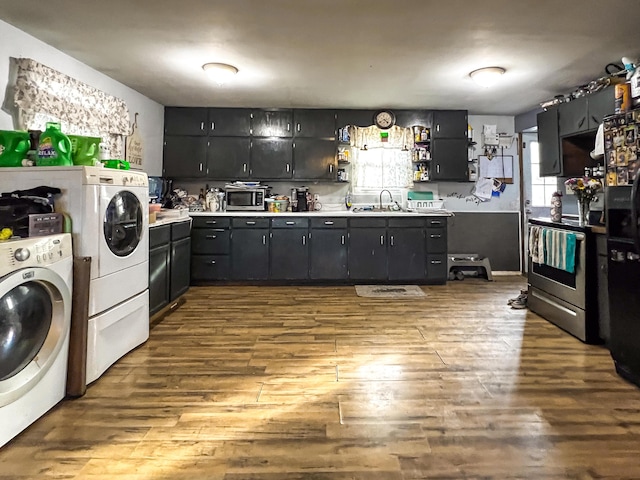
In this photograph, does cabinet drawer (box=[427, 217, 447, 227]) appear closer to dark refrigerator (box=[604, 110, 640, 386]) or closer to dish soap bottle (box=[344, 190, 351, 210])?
dish soap bottle (box=[344, 190, 351, 210])

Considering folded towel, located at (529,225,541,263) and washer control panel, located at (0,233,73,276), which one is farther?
folded towel, located at (529,225,541,263)

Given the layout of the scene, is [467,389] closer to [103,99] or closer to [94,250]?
[94,250]

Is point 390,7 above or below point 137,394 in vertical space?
above

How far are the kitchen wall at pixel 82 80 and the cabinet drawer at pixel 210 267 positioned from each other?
4.12ft

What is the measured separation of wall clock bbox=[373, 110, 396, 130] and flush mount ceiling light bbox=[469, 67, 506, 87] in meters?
1.39

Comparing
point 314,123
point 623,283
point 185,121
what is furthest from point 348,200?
point 623,283

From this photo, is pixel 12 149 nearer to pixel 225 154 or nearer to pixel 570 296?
pixel 225 154

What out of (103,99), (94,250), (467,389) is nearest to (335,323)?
(467,389)

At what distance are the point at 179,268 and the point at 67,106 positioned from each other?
5.57ft

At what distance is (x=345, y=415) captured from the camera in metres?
1.79

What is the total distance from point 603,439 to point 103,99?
175 inches

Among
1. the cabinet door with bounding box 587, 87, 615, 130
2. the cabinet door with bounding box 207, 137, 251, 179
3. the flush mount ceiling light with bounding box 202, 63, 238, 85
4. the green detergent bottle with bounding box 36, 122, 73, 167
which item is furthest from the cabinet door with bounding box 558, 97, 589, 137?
the green detergent bottle with bounding box 36, 122, 73, 167

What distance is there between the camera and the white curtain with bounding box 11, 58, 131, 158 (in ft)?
8.76

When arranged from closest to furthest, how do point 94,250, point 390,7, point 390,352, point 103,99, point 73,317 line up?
1. point 73,317
2. point 94,250
3. point 390,7
4. point 390,352
5. point 103,99
